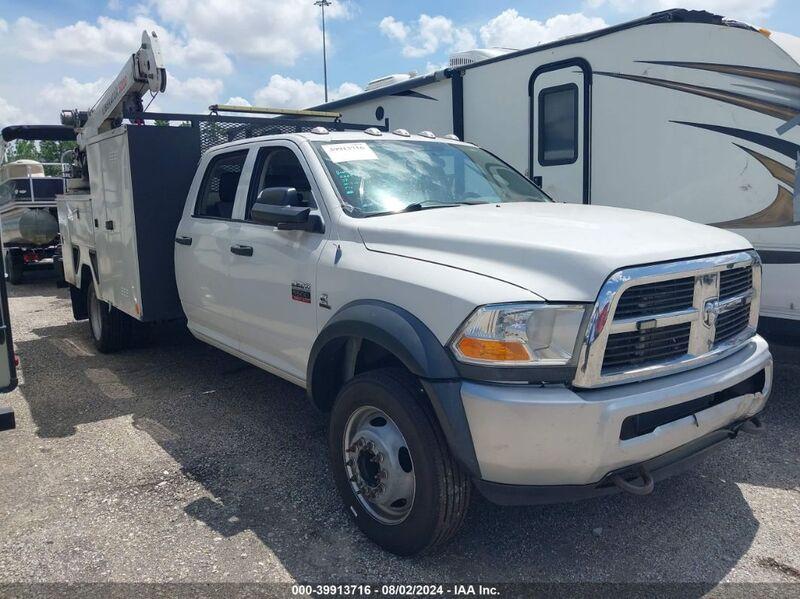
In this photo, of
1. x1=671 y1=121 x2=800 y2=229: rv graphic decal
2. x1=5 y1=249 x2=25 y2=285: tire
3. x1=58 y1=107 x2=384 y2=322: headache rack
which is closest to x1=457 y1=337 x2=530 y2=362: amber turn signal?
x1=671 y1=121 x2=800 y2=229: rv graphic decal

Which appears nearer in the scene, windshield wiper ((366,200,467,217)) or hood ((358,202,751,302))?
hood ((358,202,751,302))

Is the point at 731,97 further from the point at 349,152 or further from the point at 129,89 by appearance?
the point at 129,89

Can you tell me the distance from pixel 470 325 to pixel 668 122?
12.1 ft

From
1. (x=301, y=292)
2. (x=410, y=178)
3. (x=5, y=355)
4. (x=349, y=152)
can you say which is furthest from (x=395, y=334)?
(x=5, y=355)

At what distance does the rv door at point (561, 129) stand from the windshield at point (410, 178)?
1.62 m

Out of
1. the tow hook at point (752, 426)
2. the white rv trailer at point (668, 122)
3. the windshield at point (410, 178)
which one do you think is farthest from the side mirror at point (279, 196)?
the white rv trailer at point (668, 122)

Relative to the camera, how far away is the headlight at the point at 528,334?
2754 millimetres

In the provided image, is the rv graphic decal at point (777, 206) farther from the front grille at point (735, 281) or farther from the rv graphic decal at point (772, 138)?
the front grille at point (735, 281)

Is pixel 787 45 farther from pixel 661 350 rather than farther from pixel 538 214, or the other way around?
pixel 661 350

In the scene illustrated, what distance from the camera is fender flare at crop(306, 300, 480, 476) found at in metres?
2.82

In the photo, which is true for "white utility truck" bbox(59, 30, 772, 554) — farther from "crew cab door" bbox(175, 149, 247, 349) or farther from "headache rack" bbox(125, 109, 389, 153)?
"headache rack" bbox(125, 109, 389, 153)

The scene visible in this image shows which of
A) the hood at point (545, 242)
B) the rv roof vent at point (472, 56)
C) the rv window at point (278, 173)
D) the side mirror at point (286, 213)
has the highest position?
the rv roof vent at point (472, 56)

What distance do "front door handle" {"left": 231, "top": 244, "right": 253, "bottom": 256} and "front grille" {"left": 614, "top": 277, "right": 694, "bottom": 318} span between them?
8.22 ft

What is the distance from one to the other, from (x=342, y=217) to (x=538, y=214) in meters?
1.07
